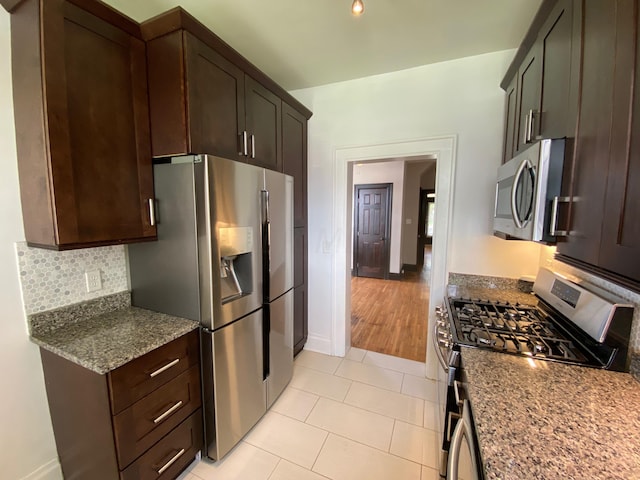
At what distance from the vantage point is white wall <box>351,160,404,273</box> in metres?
5.55

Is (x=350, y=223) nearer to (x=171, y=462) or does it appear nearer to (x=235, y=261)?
(x=235, y=261)

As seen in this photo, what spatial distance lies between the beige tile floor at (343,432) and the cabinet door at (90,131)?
1505mm

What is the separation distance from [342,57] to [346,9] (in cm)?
51

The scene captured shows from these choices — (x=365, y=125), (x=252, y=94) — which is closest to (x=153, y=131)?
(x=252, y=94)

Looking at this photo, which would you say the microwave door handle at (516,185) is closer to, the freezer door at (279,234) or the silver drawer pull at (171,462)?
the freezer door at (279,234)

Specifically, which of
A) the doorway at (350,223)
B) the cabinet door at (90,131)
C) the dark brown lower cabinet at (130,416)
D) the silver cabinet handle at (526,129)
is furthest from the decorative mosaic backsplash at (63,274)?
the silver cabinet handle at (526,129)

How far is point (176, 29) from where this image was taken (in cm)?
134

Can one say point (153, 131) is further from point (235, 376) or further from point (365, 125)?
point (365, 125)

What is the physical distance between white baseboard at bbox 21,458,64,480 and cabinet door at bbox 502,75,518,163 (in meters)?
3.25

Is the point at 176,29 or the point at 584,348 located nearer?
the point at 584,348

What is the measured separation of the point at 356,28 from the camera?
5.77ft

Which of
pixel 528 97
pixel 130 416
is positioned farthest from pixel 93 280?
pixel 528 97

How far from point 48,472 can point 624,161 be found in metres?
2.77

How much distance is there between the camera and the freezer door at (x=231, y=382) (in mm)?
1497
